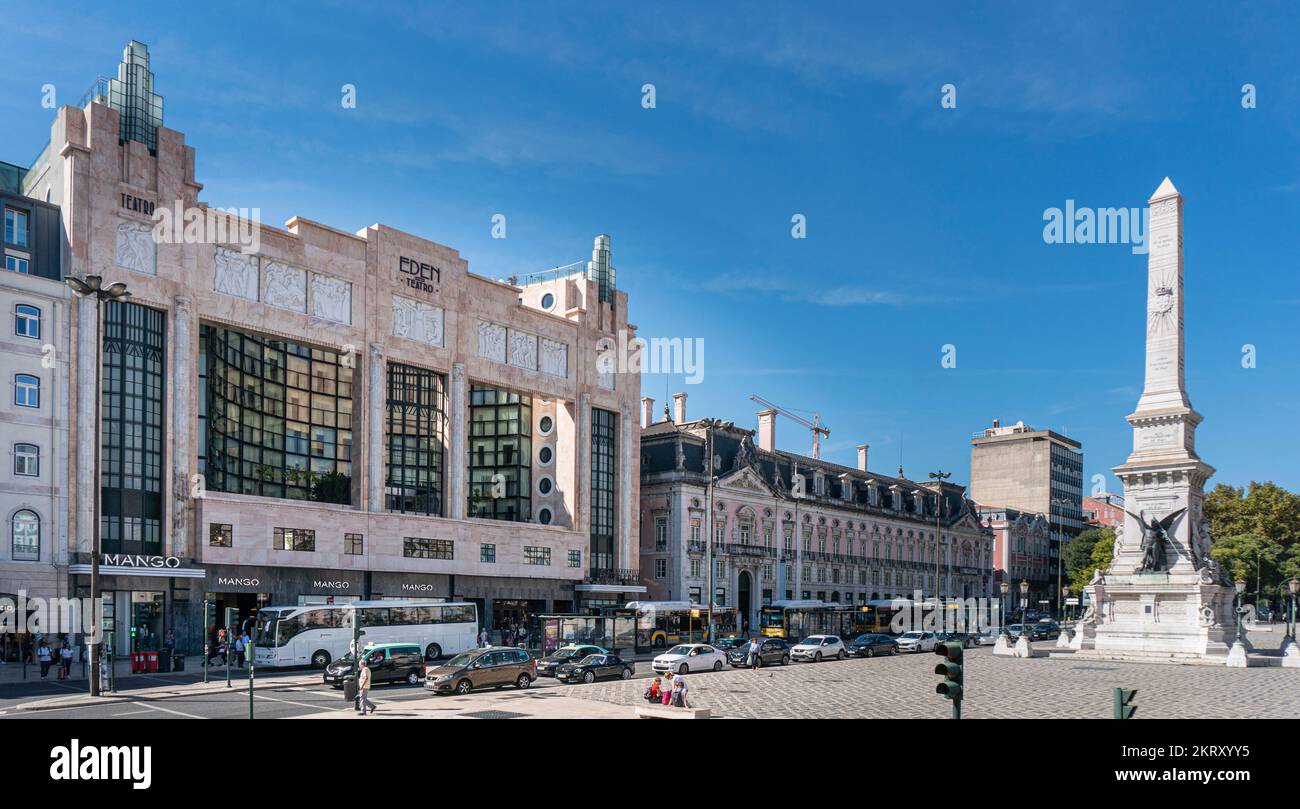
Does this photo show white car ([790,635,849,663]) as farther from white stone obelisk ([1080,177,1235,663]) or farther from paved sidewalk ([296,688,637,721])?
paved sidewalk ([296,688,637,721])

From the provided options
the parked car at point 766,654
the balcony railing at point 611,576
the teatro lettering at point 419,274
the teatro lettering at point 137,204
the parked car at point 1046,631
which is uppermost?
the teatro lettering at point 137,204

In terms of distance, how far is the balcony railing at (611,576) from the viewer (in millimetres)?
76062

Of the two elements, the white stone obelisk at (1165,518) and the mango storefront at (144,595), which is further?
the white stone obelisk at (1165,518)

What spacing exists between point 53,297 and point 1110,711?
4765cm

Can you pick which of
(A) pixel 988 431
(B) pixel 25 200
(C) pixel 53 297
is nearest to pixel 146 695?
(C) pixel 53 297

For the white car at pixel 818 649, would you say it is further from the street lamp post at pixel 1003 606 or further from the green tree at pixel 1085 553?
the green tree at pixel 1085 553

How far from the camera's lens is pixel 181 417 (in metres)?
52.9

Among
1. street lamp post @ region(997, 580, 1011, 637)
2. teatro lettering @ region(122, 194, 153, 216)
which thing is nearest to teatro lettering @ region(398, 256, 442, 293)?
teatro lettering @ region(122, 194, 153, 216)

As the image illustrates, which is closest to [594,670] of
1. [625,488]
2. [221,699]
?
[221,699]

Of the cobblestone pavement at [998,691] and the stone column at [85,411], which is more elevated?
the stone column at [85,411]

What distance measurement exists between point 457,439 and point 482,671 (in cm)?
3114

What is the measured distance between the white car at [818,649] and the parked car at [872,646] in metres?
1.80

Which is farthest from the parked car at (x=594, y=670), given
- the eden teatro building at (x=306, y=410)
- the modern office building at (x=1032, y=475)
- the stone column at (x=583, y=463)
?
the modern office building at (x=1032, y=475)
